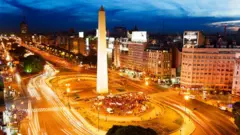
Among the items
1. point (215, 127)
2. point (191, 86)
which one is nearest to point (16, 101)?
point (215, 127)

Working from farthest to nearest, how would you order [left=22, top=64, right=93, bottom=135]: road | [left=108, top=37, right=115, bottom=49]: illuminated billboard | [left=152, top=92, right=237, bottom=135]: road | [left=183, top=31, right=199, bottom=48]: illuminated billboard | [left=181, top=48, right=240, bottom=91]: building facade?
[left=108, top=37, right=115, bottom=49]: illuminated billboard, [left=183, top=31, right=199, bottom=48]: illuminated billboard, [left=181, top=48, right=240, bottom=91]: building facade, [left=152, top=92, right=237, bottom=135]: road, [left=22, top=64, right=93, bottom=135]: road

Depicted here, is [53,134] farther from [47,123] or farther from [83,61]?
[83,61]

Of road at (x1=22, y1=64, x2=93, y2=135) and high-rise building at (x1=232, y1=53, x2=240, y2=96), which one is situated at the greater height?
high-rise building at (x1=232, y1=53, x2=240, y2=96)

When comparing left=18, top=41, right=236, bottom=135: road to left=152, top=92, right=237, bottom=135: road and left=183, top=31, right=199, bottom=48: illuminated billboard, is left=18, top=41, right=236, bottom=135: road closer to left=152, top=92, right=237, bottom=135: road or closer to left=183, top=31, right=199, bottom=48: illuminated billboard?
left=152, top=92, right=237, bottom=135: road

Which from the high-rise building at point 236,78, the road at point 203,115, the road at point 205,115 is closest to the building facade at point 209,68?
the high-rise building at point 236,78

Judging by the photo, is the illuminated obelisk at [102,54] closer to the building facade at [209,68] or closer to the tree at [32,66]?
the building facade at [209,68]

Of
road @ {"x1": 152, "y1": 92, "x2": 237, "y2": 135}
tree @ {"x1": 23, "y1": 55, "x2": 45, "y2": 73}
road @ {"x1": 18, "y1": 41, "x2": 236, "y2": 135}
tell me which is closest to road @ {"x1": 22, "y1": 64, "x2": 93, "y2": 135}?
road @ {"x1": 18, "y1": 41, "x2": 236, "y2": 135}

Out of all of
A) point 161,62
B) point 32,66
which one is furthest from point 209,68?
point 32,66
